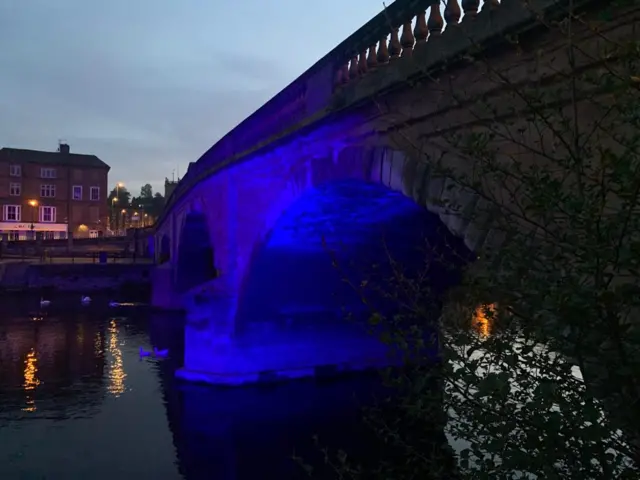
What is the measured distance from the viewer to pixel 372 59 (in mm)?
9336

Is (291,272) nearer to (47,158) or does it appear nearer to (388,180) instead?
(388,180)

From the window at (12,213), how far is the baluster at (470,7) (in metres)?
69.1

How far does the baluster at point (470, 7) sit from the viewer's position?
21.3ft

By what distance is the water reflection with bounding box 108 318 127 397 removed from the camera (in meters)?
17.0

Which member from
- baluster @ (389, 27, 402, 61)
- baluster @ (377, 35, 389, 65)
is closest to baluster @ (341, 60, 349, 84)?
baluster @ (377, 35, 389, 65)

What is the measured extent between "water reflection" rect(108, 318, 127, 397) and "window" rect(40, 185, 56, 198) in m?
47.8

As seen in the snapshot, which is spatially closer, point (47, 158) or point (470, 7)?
point (470, 7)

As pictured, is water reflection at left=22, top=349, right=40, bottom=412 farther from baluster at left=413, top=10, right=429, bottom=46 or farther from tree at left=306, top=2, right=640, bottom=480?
tree at left=306, top=2, right=640, bottom=480

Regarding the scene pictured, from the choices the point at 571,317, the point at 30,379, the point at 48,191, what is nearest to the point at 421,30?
the point at 571,317

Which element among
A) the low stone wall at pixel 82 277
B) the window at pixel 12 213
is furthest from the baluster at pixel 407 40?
the window at pixel 12 213

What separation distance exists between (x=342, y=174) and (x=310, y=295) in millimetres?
7371

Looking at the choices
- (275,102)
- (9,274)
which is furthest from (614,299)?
(9,274)

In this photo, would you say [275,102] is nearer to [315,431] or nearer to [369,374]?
[315,431]

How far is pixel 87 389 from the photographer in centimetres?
1688
